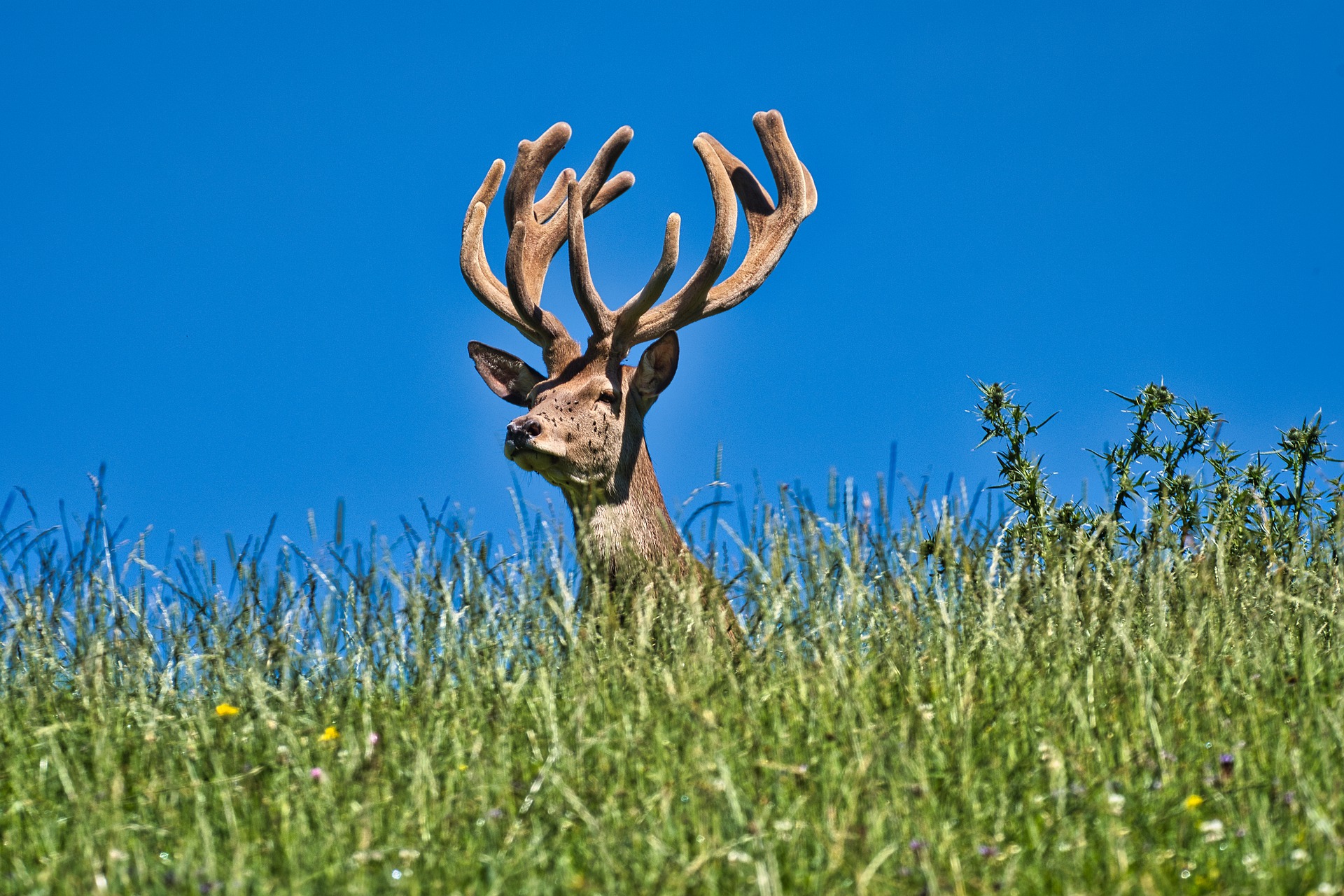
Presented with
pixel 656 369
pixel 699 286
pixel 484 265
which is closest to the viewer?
pixel 656 369

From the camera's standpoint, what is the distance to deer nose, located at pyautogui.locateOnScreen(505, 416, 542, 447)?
6199 mm

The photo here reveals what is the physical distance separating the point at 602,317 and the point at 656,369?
1.49 feet

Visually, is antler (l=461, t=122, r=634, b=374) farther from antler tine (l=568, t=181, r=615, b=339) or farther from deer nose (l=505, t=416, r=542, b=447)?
deer nose (l=505, t=416, r=542, b=447)

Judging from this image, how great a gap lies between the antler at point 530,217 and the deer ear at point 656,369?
75cm

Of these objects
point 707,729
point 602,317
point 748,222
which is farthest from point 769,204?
point 707,729

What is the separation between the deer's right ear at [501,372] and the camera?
23.5 feet

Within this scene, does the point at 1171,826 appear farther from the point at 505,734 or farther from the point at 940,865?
the point at 505,734

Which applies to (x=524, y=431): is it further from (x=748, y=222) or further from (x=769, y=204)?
(x=769, y=204)

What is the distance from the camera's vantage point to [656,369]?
22.3 feet

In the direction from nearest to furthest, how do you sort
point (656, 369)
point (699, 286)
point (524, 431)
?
point (524, 431), point (656, 369), point (699, 286)

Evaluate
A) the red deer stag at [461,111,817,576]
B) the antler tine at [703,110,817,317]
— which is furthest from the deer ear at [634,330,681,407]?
the antler tine at [703,110,817,317]

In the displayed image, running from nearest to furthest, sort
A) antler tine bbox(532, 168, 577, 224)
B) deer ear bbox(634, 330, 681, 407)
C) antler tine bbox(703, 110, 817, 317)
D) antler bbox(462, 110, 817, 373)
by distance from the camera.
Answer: deer ear bbox(634, 330, 681, 407), antler bbox(462, 110, 817, 373), antler tine bbox(703, 110, 817, 317), antler tine bbox(532, 168, 577, 224)

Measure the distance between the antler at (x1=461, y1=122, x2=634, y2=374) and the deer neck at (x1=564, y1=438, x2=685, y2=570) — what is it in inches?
43.3

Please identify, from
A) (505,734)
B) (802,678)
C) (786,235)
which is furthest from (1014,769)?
(786,235)
